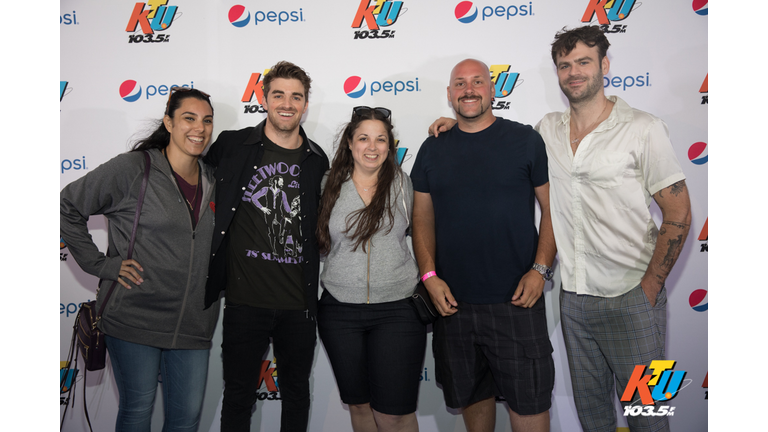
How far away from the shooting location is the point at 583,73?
78.2 inches

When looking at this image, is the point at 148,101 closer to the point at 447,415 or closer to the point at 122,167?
the point at 122,167

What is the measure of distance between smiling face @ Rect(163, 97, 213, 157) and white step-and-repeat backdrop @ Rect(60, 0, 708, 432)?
60 centimetres

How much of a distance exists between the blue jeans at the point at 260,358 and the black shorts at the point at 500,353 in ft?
2.56

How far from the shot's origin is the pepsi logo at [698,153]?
8.55ft

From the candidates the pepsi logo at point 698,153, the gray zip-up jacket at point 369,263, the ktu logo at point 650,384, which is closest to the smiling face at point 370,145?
the gray zip-up jacket at point 369,263

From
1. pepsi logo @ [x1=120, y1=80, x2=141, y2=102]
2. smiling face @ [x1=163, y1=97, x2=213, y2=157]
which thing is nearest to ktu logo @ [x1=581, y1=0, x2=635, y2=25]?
smiling face @ [x1=163, y1=97, x2=213, y2=157]

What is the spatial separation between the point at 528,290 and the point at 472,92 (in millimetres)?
1117

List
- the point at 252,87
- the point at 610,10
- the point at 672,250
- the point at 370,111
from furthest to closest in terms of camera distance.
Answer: the point at 252,87 → the point at 610,10 → the point at 370,111 → the point at 672,250

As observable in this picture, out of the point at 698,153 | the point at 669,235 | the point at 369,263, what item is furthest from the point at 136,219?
the point at 698,153

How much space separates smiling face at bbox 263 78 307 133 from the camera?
212 cm

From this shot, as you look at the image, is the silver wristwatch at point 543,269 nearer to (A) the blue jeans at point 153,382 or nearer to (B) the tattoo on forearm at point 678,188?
(B) the tattoo on forearm at point 678,188

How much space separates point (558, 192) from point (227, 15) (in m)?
2.54

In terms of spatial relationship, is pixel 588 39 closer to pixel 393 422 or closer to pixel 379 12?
pixel 379 12

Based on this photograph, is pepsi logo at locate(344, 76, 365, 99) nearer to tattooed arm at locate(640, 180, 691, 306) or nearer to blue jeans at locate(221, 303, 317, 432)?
blue jeans at locate(221, 303, 317, 432)
